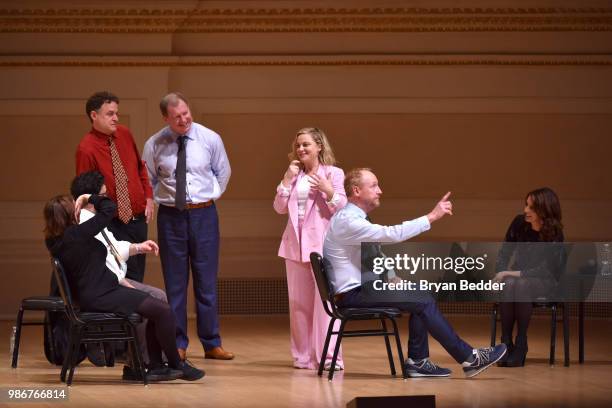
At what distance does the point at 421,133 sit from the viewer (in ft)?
31.1

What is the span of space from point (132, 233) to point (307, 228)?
1051mm

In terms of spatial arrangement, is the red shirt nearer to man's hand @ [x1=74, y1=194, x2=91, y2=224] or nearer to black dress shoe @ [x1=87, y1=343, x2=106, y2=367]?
man's hand @ [x1=74, y1=194, x2=91, y2=224]

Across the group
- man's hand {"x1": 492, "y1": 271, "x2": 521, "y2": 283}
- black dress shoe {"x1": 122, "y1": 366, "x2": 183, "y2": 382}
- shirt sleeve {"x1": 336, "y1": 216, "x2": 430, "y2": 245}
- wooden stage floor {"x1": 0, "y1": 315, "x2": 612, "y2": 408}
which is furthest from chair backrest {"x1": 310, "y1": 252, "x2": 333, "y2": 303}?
man's hand {"x1": 492, "y1": 271, "x2": 521, "y2": 283}

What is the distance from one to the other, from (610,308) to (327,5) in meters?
3.34

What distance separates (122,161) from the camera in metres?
6.77

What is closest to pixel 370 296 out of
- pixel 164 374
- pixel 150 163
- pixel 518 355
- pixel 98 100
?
pixel 164 374

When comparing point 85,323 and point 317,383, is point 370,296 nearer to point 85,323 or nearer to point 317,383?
point 317,383

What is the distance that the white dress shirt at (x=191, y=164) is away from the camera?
694 cm

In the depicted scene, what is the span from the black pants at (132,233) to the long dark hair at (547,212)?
2.29 metres

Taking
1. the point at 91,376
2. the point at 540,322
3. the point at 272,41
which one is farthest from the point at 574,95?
the point at 91,376

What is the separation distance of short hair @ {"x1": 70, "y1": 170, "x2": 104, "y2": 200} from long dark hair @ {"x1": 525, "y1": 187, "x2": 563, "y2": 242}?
247 centimetres

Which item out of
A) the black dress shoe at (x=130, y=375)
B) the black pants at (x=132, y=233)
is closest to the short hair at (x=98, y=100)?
the black pants at (x=132, y=233)

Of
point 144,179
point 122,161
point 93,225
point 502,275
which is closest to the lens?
point 502,275

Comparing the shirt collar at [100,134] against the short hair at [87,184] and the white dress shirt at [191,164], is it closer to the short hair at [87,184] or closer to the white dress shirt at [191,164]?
the white dress shirt at [191,164]
